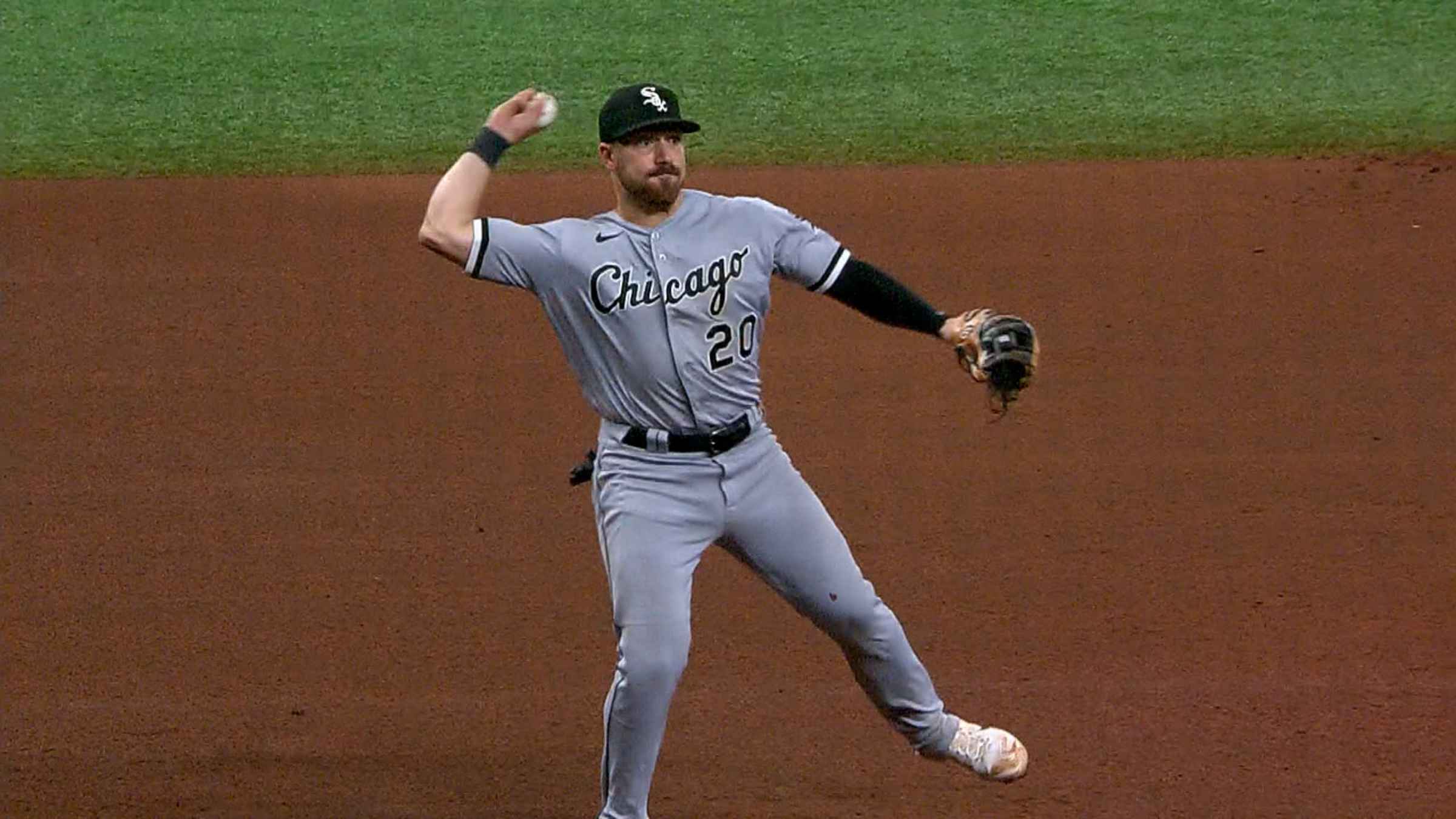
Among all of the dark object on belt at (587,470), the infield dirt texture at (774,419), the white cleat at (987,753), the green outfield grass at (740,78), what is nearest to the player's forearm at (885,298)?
the dark object on belt at (587,470)

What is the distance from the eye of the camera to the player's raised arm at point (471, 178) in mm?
4348

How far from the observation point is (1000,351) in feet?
14.2

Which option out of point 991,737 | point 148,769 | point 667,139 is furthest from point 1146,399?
point 148,769

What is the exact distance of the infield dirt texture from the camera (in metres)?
5.35

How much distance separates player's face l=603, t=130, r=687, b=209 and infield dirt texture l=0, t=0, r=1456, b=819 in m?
1.72

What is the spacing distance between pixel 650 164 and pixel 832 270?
1.72 ft

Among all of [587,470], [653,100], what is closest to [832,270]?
[653,100]

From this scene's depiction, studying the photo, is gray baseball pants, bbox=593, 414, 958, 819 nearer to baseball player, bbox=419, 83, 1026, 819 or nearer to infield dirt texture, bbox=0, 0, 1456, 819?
baseball player, bbox=419, 83, 1026, 819

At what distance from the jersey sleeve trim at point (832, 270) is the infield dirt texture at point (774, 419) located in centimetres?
143

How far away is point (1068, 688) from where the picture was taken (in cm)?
557

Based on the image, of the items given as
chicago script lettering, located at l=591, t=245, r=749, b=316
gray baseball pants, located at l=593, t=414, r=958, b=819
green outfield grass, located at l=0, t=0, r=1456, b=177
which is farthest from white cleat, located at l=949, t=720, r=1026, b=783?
green outfield grass, located at l=0, t=0, r=1456, b=177

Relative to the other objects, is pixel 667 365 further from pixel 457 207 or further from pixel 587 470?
pixel 457 207

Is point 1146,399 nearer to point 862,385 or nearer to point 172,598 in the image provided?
point 862,385

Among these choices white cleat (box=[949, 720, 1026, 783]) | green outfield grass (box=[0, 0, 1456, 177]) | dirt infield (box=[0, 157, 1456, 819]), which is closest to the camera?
white cleat (box=[949, 720, 1026, 783])
